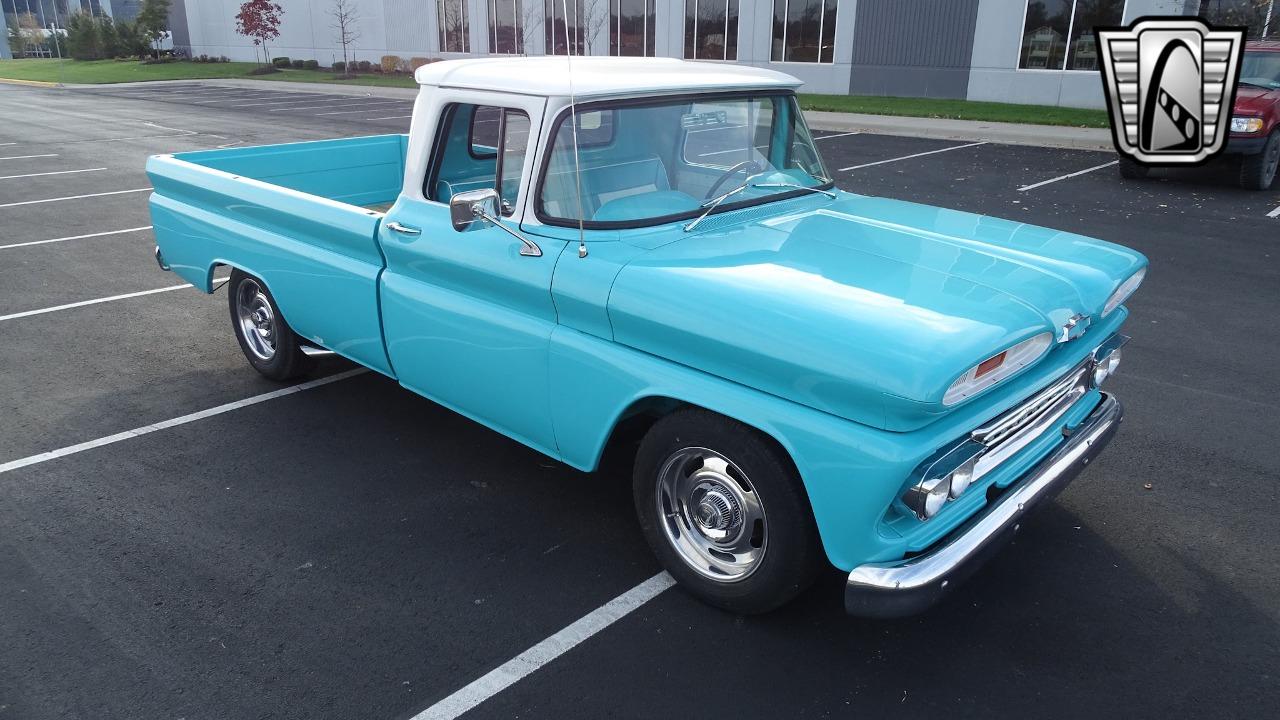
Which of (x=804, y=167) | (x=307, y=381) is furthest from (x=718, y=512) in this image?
(x=307, y=381)

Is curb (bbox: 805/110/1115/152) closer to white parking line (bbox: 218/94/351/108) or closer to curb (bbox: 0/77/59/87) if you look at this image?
white parking line (bbox: 218/94/351/108)

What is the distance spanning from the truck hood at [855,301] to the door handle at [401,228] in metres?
1.30

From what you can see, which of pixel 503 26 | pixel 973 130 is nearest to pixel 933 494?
pixel 973 130

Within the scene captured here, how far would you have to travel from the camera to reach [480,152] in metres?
4.67

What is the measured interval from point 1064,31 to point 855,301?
77.3 ft

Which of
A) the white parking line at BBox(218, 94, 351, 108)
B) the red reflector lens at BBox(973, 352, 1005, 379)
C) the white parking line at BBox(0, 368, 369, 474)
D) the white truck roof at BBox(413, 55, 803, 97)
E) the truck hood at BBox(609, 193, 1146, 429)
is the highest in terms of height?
the white truck roof at BBox(413, 55, 803, 97)

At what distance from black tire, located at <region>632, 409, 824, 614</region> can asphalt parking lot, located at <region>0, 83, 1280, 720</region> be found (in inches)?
6.2

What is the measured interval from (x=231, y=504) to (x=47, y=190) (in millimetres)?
10812

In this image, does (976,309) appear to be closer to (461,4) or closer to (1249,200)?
(1249,200)

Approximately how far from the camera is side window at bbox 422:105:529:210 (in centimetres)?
Answer: 404

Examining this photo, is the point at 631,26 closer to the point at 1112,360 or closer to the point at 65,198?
the point at 65,198

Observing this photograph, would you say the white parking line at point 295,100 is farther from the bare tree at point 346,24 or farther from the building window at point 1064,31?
the building window at point 1064,31

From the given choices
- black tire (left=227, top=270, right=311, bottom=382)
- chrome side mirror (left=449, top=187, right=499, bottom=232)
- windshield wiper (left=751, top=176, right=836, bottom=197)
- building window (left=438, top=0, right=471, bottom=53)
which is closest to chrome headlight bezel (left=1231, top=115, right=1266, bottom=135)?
windshield wiper (left=751, top=176, right=836, bottom=197)

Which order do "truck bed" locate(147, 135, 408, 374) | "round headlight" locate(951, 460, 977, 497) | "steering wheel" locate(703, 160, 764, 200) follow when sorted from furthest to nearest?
"truck bed" locate(147, 135, 408, 374)
"steering wheel" locate(703, 160, 764, 200)
"round headlight" locate(951, 460, 977, 497)
